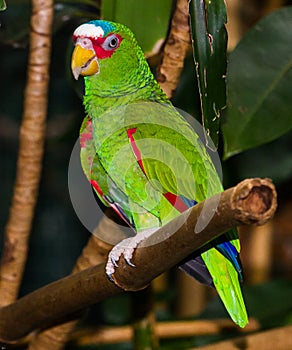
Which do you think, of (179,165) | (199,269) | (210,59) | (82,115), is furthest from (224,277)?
(82,115)

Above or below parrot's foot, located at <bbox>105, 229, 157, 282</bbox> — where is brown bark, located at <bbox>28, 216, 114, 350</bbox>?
below

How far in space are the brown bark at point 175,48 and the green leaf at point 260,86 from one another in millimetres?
72

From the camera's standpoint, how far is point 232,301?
745 mm

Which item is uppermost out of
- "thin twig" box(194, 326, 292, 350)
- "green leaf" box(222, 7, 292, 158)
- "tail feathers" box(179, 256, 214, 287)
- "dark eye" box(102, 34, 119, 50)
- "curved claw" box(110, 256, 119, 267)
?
"dark eye" box(102, 34, 119, 50)

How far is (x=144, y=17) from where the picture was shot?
0.78 metres

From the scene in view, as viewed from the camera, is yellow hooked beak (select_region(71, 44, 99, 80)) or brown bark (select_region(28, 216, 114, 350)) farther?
brown bark (select_region(28, 216, 114, 350))

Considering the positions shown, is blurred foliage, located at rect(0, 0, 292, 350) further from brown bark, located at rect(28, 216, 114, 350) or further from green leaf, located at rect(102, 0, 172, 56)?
brown bark, located at rect(28, 216, 114, 350)

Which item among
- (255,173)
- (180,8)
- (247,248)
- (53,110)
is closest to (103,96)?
(180,8)

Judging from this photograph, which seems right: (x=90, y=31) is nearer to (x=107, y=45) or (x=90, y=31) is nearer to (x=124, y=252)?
(x=107, y=45)

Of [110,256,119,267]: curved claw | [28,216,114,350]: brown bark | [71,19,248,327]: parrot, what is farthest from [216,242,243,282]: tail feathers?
[28,216,114,350]: brown bark

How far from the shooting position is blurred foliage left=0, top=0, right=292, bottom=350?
85cm

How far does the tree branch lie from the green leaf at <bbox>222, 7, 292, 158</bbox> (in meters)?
0.23

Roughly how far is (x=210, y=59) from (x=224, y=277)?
0.84 ft

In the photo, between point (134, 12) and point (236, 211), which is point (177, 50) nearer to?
point (134, 12)
